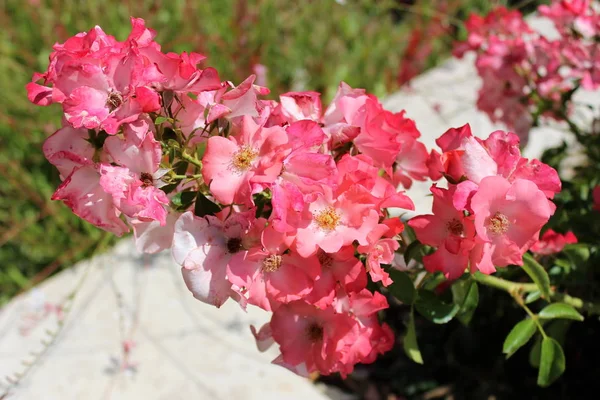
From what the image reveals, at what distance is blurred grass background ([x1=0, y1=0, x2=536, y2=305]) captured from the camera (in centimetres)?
208

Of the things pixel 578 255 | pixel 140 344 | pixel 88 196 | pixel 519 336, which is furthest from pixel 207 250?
pixel 140 344

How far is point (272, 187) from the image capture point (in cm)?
67

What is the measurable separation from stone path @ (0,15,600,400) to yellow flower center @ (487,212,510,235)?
759mm

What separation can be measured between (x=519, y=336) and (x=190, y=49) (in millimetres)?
2096

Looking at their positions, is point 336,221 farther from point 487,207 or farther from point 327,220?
point 487,207

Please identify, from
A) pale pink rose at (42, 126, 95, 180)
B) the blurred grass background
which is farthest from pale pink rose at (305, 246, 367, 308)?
the blurred grass background

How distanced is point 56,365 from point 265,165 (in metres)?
1.08

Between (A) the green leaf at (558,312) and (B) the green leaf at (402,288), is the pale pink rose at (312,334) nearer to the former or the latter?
(B) the green leaf at (402,288)

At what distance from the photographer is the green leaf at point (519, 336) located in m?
0.88

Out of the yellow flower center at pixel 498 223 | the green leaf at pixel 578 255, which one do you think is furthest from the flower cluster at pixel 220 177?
the green leaf at pixel 578 255

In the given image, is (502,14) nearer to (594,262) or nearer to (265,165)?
(594,262)

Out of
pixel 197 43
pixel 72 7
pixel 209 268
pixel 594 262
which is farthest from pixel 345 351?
pixel 72 7

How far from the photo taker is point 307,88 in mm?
2639

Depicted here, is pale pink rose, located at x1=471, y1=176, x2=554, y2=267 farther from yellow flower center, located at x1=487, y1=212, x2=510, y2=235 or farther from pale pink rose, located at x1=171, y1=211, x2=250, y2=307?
pale pink rose, located at x1=171, y1=211, x2=250, y2=307
